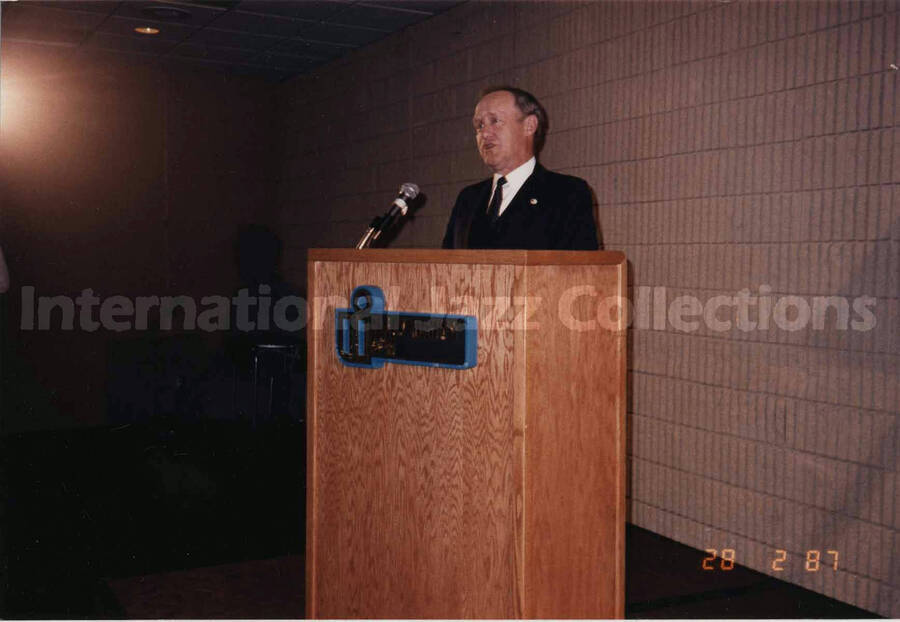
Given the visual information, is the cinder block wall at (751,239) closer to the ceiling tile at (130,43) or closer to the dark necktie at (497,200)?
the dark necktie at (497,200)

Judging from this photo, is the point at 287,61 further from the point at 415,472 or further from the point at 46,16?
the point at 415,472

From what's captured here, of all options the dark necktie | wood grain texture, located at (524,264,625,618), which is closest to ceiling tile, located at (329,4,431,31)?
the dark necktie

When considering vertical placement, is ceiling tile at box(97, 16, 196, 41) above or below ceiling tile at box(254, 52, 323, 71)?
below

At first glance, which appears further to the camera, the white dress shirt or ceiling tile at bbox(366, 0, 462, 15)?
ceiling tile at bbox(366, 0, 462, 15)

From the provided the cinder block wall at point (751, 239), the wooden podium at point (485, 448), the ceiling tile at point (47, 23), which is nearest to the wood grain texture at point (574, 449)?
the wooden podium at point (485, 448)

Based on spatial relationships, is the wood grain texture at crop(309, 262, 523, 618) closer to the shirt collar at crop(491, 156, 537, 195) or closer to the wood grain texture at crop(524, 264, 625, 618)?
the wood grain texture at crop(524, 264, 625, 618)

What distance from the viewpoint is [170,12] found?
527cm

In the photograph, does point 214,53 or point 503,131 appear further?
point 214,53

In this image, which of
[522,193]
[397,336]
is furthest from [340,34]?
[397,336]

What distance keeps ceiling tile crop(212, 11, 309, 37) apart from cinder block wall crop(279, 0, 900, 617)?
1.49m

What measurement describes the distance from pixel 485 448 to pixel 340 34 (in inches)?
176

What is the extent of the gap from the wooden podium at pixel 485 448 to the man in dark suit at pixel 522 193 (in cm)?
67

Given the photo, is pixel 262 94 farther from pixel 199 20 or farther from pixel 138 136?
pixel 199 20

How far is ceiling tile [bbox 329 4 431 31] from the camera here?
17.1 feet
